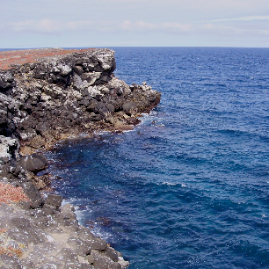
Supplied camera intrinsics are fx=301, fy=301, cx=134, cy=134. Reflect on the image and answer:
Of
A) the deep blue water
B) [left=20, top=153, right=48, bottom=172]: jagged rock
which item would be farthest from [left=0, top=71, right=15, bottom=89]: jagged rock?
[left=20, top=153, right=48, bottom=172]: jagged rock

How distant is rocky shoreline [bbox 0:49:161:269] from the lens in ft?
73.5

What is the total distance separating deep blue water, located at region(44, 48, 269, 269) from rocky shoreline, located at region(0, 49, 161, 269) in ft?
10.6

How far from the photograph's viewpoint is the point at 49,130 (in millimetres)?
51594

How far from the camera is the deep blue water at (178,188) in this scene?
1071 inches

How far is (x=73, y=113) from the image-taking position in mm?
56094

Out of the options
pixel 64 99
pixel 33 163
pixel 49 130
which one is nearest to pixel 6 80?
pixel 49 130

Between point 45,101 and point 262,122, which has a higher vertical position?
point 45,101

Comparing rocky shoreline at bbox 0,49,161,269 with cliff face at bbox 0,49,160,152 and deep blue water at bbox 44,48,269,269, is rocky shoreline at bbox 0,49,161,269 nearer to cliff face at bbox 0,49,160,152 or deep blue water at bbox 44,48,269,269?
cliff face at bbox 0,49,160,152

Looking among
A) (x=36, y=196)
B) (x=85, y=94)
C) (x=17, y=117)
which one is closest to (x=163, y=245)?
(x=36, y=196)

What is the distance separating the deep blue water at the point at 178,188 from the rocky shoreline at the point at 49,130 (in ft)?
10.6

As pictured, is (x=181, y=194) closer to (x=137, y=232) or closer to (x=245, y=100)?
(x=137, y=232)

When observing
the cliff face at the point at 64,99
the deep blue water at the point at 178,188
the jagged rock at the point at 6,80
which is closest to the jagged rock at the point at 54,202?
the deep blue water at the point at 178,188

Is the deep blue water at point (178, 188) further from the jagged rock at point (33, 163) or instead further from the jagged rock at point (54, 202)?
the jagged rock at point (54, 202)

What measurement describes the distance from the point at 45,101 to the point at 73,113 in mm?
5443
